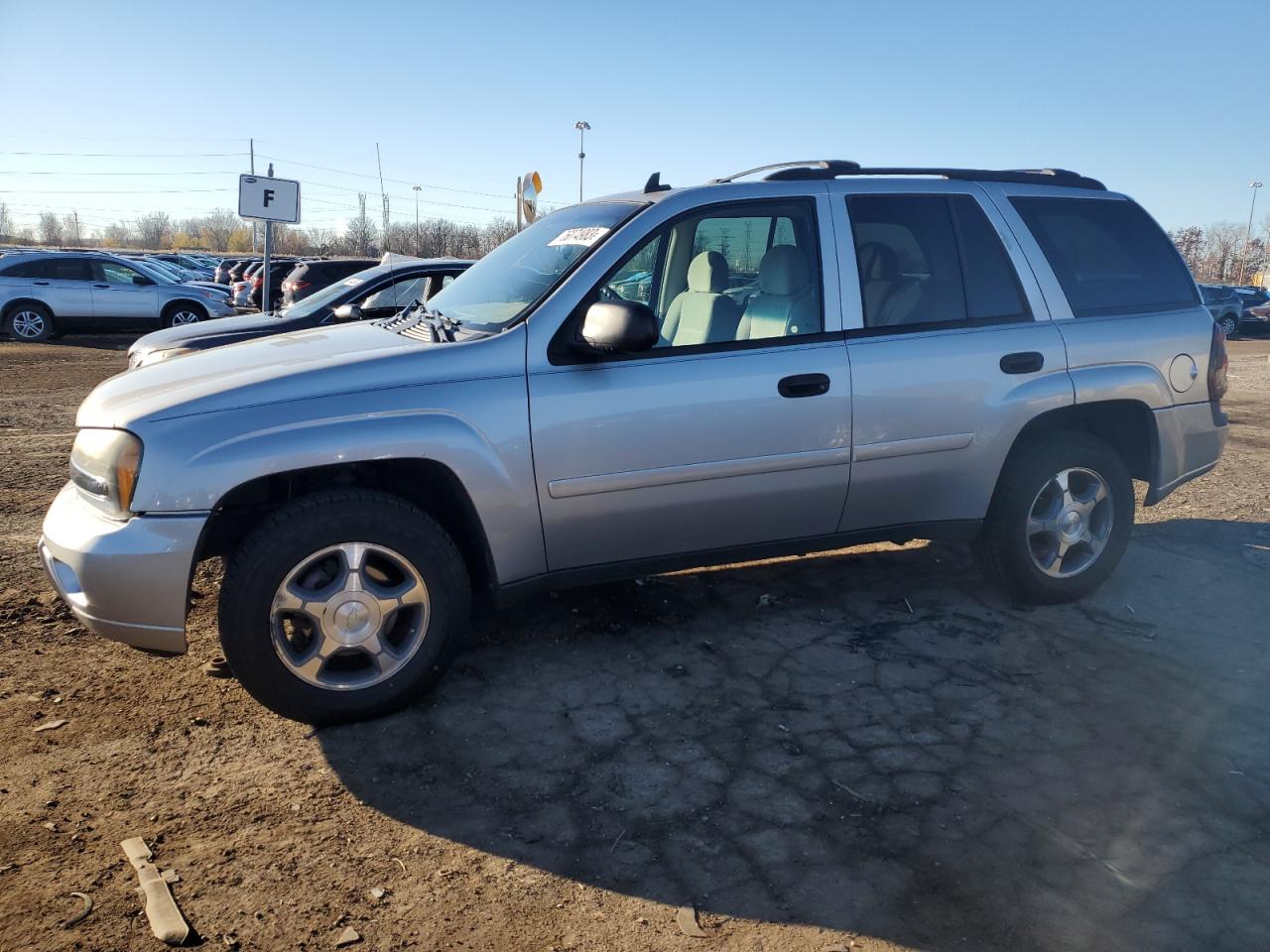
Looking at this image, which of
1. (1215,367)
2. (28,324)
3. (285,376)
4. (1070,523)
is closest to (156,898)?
(285,376)

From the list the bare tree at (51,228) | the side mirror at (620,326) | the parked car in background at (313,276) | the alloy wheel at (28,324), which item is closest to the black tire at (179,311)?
the alloy wheel at (28,324)

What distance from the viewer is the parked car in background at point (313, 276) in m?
15.0

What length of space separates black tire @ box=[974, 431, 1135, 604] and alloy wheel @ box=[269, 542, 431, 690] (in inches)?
103

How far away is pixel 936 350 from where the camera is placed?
167 inches

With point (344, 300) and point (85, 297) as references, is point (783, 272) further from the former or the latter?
point (85, 297)

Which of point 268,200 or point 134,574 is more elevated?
point 268,200

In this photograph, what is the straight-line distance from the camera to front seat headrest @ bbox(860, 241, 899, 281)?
425cm

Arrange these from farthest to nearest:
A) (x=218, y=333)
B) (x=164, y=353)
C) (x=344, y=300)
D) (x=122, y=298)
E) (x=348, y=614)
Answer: (x=122, y=298), (x=344, y=300), (x=218, y=333), (x=164, y=353), (x=348, y=614)

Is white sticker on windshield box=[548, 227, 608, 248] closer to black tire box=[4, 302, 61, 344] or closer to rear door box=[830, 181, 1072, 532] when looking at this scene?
rear door box=[830, 181, 1072, 532]

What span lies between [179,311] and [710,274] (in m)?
17.1

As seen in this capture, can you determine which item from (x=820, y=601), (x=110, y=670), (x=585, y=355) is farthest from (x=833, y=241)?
(x=110, y=670)

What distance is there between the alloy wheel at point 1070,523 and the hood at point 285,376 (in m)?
2.57

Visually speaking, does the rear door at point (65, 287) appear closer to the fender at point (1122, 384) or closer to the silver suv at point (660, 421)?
the silver suv at point (660, 421)

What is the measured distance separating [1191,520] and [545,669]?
466 centimetres
